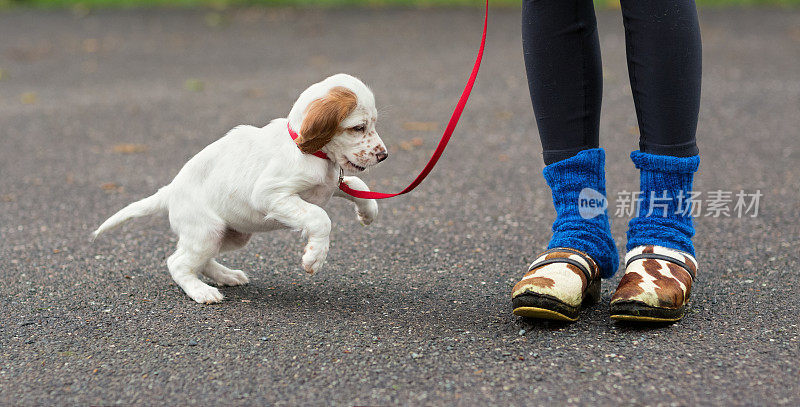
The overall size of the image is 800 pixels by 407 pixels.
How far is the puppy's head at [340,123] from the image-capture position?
7.96ft

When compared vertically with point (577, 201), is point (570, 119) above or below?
above

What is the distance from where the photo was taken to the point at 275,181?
253 cm

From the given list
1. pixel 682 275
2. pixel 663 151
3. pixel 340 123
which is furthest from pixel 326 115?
pixel 682 275

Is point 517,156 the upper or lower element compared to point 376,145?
lower

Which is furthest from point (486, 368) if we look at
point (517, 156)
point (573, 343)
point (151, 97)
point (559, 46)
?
point (151, 97)

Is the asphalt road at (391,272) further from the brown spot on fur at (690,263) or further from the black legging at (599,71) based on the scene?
the black legging at (599,71)

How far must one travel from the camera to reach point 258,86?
7.18 m

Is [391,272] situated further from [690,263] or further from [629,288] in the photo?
[690,263]

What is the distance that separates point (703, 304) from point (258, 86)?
17.1ft

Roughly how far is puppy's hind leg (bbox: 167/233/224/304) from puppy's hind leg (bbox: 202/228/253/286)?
0.07m

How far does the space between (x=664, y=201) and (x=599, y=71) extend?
0.47 metres

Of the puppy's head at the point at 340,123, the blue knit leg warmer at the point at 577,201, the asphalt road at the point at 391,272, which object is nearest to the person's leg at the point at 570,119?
the blue knit leg warmer at the point at 577,201

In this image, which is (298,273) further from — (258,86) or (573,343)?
(258,86)

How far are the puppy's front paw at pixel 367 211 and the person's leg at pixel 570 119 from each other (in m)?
0.60
